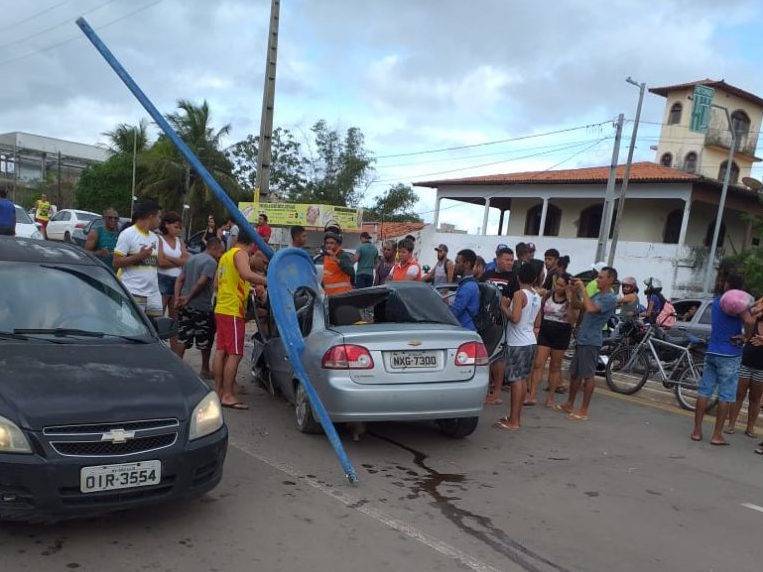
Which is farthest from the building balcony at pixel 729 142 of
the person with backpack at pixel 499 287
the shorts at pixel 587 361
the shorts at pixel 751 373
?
the shorts at pixel 587 361

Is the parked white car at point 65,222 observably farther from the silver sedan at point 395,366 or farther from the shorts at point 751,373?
the shorts at point 751,373

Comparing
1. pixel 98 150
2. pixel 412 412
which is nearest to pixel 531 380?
pixel 412 412

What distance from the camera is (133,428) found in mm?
3381

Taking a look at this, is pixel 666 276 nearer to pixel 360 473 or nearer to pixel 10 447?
pixel 360 473

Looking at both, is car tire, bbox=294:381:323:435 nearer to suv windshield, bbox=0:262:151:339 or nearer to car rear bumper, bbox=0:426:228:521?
suv windshield, bbox=0:262:151:339

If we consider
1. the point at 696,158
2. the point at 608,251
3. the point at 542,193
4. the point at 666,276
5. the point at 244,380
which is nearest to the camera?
the point at 244,380

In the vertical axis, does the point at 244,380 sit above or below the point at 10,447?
below

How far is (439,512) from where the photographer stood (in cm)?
433

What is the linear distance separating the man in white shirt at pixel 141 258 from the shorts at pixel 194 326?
1.63 feet

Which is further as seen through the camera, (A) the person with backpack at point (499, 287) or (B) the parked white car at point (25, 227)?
(B) the parked white car at point (25, 227)

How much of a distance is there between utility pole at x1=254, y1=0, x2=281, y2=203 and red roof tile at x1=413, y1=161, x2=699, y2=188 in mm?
17715

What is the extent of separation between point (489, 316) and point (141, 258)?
3.71 meters

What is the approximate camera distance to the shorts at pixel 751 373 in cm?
682

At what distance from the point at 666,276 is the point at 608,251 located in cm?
301
